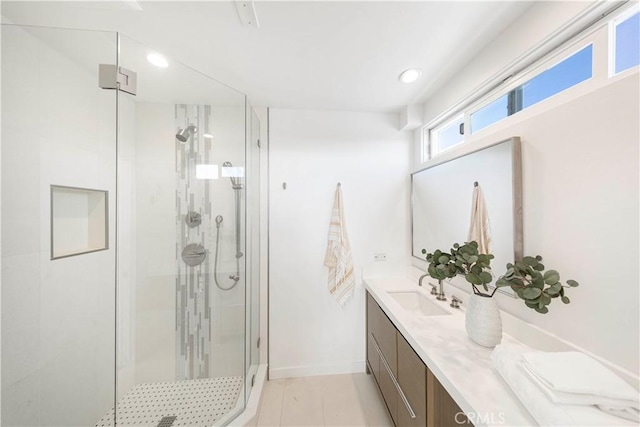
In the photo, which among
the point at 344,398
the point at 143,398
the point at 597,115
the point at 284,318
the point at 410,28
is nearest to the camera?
the point at 597,115

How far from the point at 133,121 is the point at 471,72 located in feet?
7.52

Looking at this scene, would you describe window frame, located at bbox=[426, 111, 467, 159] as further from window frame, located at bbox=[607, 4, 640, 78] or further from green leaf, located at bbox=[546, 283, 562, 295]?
green leaf, located at bbox=[546, 283, 562, 295]

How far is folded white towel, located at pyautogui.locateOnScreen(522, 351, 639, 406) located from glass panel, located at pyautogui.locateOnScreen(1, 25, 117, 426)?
2.28 m

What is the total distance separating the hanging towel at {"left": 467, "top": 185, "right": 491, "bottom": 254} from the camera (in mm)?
1222

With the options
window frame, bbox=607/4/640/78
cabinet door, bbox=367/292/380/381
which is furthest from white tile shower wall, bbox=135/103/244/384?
window frame, bbox=607/4/640/78

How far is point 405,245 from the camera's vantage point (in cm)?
205

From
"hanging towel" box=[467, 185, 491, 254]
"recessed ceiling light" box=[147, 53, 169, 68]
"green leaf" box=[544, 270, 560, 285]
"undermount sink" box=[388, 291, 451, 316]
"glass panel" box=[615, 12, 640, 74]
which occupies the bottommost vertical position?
"undermount sink" box=[388, 291, 451, 316]

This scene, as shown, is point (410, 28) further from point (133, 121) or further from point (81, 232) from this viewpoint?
point (81, 232)

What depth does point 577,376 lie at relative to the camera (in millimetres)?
620

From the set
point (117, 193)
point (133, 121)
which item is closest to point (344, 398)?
point (117, 193)

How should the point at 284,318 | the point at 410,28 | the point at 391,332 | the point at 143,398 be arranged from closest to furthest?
1. the point at 410,28
2. the point at 391,332
3. the point at 143,398
4. the point at 284,318

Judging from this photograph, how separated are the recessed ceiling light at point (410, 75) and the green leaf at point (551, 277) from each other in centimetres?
138

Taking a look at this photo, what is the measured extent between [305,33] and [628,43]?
1288 mm

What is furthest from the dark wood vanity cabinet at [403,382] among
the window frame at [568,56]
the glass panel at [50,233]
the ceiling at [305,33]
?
the glass panel at [50,233]
